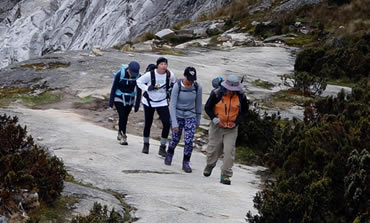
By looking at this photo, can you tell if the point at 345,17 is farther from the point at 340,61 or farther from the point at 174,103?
the point at 174,103

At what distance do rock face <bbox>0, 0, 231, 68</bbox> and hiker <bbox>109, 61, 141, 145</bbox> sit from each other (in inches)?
1144

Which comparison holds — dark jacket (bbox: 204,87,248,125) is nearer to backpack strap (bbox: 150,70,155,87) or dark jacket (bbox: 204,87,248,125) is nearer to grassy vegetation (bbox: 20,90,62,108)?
backpack strap (bbox: 150,70,155,87)

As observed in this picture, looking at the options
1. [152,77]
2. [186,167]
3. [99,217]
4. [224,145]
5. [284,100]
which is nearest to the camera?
[99,217]

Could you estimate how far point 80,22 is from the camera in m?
47.0

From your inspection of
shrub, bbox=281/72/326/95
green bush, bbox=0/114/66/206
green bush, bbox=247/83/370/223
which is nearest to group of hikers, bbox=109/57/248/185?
green bush, bbox=247/83/370/223

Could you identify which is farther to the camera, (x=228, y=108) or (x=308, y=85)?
(x=308, y=85)

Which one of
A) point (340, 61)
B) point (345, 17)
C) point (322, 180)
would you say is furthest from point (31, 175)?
point (345, 17)

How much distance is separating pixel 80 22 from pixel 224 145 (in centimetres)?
4151

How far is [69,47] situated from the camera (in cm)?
4344

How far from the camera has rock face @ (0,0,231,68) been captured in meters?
40.2

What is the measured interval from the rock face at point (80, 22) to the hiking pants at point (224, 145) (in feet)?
102

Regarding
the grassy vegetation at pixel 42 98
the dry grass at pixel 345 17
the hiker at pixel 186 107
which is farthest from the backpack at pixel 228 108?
the dry grass at pixel 345 17

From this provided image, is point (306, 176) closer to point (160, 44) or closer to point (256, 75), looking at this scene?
point (256, 75)

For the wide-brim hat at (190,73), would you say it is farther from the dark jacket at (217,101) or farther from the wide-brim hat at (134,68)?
the wide-brim hat at (134,68)
